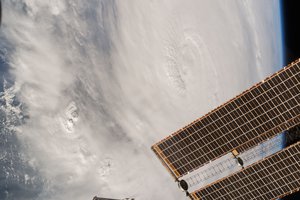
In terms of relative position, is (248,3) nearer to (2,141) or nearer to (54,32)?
(54,32)

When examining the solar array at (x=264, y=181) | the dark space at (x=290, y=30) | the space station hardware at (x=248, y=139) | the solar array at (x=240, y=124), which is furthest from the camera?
the dark space at (x=290, y=30)

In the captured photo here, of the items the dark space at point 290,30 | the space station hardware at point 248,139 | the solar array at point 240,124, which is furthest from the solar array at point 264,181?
the dark space at point 290,30

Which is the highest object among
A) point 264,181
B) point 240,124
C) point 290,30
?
point 290,30

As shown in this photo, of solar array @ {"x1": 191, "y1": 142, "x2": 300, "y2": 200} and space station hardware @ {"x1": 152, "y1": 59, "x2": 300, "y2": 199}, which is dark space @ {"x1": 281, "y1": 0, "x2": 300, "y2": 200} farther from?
space station hardware @ {"x1": 152, "y1": 59, "x2": 300, "y2": 199}

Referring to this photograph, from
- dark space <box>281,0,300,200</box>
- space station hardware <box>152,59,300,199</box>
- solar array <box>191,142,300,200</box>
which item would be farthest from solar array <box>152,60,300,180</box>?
dark space <box>281,0,300,200</box>

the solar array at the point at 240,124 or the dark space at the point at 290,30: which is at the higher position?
the dark space at the point at 290,30

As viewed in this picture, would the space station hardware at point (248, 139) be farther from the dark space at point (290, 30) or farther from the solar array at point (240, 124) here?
the dark space at point (290, 30)

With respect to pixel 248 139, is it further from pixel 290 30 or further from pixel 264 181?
pixel 290 30

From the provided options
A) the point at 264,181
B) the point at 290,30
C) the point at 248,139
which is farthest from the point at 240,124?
the point at 290,30
